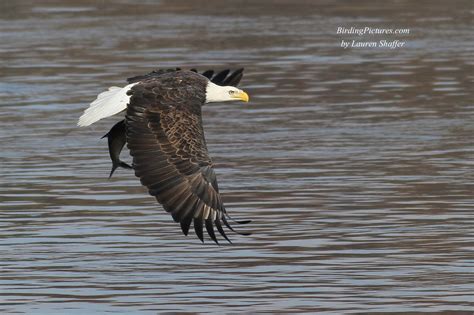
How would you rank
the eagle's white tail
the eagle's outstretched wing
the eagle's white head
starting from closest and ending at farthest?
1. the eagle's outstretched wing
2. the eagle's white tail
3. the eagle's white head

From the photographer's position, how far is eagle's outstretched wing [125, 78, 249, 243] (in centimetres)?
761

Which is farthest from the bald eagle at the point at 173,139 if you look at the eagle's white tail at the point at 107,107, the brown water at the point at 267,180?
the brown water at the point at 267,180

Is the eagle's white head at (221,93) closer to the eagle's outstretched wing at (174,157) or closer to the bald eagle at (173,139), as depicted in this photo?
the bald eagle at (173,139)

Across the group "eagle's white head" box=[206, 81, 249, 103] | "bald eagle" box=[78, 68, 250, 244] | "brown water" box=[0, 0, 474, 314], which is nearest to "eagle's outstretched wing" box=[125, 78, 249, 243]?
"bald eagle" box=[78, 68, 250, 244]

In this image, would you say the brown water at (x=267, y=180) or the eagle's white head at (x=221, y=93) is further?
the eagle's white head at (x=221, y=93)

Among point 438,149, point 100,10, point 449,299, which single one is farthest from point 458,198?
point 100,10

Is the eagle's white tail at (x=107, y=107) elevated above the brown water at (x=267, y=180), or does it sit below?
above

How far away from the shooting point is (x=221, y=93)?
343 inches

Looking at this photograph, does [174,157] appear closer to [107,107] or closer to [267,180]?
Answer: [107,107]

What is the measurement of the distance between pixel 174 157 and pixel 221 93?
931 mm

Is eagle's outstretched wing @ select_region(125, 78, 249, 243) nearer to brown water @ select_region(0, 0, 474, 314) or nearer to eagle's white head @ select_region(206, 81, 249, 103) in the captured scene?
eagle's white head @ select_region(206, 81, 249, 103)

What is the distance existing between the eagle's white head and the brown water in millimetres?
871

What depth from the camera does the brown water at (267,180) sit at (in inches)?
303

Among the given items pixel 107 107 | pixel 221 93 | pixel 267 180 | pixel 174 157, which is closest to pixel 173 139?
pixel 174 157
